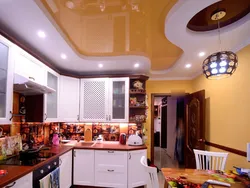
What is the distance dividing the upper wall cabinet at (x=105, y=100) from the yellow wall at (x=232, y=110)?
169 cm

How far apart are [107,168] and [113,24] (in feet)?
8.11

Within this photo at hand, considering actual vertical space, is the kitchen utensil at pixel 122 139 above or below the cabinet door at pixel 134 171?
above

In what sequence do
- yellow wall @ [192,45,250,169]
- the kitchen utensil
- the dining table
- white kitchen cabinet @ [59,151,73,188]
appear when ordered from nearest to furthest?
the dining table → yellow wall @ [192,45,250,169] → white kitchen cabinet @ [59,151,73,188] → the kitchen utensil

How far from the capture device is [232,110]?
9.01 feet

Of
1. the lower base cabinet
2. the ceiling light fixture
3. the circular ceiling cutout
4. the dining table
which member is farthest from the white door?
the ceiling light fixture

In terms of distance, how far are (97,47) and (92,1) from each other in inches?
33.7

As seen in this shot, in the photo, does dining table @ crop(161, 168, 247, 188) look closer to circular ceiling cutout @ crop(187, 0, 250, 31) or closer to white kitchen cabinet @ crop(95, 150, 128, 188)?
white kitchen cabinet @ crop(95, 150, 128, 188)

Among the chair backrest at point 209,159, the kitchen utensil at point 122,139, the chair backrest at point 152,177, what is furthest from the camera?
the kitchen utensil at point 122,139

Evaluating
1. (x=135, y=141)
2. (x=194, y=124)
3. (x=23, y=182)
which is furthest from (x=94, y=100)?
(x=194, y=124)

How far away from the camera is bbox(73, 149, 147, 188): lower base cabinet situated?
320 centimetres

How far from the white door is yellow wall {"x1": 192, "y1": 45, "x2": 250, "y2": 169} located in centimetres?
→ 272

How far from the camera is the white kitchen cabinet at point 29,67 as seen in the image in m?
2.18

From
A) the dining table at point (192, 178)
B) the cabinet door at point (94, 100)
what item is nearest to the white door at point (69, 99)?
the cabinet door at point (94, 100)

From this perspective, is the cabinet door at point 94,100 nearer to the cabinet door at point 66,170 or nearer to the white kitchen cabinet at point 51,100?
the white kitchen cabinet at point 51,100
